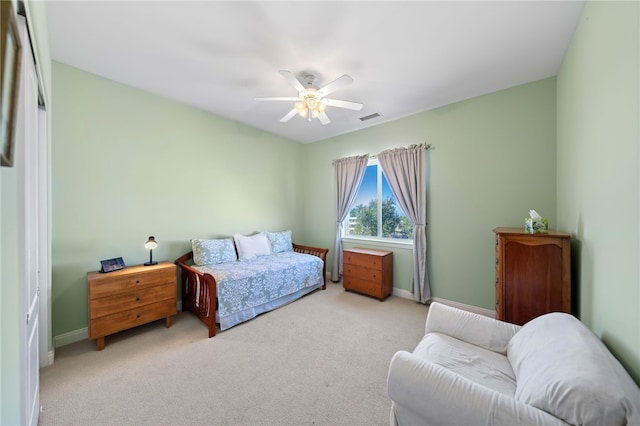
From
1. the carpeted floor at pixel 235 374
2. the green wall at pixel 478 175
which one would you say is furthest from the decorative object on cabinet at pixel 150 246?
the green wall at pixel 478 175

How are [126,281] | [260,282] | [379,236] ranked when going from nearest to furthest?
[126,281], [260,282], [379,236]

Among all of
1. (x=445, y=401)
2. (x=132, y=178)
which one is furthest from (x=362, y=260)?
(x=132, y=178)

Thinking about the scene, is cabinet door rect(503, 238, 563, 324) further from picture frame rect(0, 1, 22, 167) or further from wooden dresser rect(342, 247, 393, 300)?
picture frame rect(0, 1, 22, 167)

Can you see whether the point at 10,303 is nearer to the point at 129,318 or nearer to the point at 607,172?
the point at 129,318

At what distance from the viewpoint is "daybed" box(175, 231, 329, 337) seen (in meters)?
2.65

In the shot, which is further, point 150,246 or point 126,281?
point 150,246

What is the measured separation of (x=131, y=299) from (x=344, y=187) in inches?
131

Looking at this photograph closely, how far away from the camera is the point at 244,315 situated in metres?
2.84

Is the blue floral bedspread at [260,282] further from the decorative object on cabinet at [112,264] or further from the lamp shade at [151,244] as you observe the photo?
the decorative object on cabinet at [112,264]

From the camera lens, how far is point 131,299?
7.89 feet

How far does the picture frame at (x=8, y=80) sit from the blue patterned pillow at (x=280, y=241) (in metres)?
3.44

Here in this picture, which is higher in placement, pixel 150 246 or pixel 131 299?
pixel 150 246

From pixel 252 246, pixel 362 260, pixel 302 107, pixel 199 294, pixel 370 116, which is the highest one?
pixel 370 116

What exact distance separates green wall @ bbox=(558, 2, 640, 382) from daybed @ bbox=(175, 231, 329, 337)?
2.90 m
